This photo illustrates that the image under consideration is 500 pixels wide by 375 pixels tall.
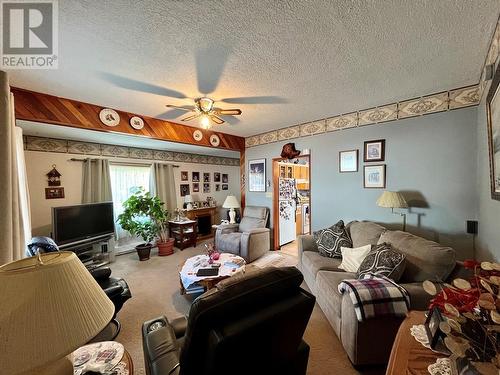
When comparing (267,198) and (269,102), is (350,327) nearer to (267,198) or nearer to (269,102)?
(269,102)

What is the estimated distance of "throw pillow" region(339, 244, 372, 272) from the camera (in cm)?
221

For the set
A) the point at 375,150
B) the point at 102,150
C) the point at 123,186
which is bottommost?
the point at 123,186

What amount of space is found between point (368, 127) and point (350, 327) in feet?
8.37

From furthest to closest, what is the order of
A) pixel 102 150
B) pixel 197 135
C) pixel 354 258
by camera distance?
pixel 102 150, pixel 197 135, pixel 354 258

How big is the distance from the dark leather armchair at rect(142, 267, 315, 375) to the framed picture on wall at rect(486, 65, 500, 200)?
1.55m

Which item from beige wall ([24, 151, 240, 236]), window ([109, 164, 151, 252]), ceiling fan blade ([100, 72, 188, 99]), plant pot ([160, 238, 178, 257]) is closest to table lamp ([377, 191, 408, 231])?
ceiling fan blade ([100, 72, 188, 99])

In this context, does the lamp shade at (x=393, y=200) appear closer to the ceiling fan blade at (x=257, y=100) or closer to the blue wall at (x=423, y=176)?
the blue wall at (x=423, y=176)

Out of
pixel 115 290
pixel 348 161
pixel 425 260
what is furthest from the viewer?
pixel 348 161

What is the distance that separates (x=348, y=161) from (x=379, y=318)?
223 centimetres

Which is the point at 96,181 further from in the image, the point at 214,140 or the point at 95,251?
the point at 214,140

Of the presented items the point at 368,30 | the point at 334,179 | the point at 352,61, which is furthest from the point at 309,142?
the point at 368,30

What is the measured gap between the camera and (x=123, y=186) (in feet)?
14.4

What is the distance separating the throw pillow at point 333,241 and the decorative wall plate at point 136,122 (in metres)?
3.07

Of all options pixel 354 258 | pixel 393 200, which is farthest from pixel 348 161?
pixel 354 258
